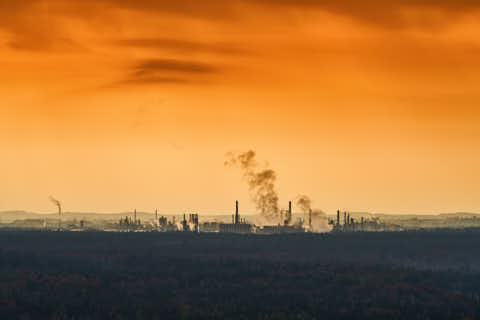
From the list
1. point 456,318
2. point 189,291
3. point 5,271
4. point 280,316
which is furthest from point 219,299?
point 5,271

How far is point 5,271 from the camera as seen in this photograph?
198m

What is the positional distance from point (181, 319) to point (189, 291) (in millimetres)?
27878

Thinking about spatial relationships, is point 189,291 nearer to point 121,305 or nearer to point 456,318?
point 121,305

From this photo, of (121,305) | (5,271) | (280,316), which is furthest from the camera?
(5,271)

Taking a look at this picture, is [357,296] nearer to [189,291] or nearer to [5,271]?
[189,291]

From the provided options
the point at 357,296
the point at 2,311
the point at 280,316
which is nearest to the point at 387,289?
the point at 357,296

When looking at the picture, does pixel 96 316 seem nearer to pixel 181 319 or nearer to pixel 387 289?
pixel 181 319

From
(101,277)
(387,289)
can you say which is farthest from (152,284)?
(387,289)

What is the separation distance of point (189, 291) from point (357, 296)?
2242 cm

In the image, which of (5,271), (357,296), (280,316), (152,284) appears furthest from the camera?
(5,271)

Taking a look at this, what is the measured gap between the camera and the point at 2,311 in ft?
504

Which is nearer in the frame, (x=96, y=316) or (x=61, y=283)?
(x=96, y=316)

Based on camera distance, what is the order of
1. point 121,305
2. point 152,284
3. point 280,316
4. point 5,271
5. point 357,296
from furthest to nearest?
point 5,271, point 152,284, point 357,296, point 121,305, point 280,316

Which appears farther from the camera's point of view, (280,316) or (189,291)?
(189,291)
